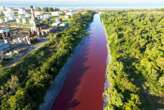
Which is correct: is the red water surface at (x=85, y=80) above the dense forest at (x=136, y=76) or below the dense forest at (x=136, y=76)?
below

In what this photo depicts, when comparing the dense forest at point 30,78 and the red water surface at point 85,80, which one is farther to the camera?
the red water surface at point 85,80

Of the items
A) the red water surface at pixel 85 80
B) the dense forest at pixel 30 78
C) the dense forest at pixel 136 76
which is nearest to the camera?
the dense forest at pixel 30 78

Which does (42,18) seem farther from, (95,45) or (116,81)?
(116,81)

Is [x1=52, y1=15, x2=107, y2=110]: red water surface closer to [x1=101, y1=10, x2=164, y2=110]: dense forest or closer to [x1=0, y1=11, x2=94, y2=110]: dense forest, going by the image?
[x1=101, y1=10, x2=164, y2=110]: dense forest

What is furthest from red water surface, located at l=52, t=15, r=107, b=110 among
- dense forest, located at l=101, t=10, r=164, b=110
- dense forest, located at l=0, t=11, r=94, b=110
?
dense forest, located at l=0, t=11, r=94, b=110

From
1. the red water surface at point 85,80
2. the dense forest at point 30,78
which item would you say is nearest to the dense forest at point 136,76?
the red water surface at point 85,80

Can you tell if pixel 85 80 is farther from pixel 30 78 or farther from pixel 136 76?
pixel 30 78

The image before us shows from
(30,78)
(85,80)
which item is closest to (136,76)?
(85,80)

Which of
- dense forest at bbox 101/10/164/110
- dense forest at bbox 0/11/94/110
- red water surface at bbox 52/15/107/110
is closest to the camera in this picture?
dense forest at bbox 0/11/94/110

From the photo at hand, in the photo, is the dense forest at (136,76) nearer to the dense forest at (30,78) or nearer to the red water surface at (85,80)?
the red water surface at (85,80)
